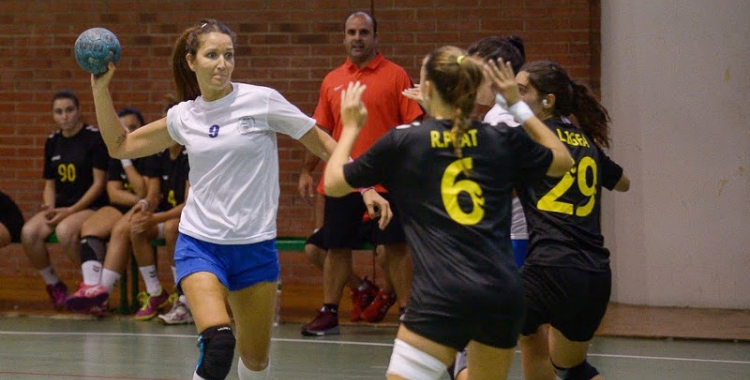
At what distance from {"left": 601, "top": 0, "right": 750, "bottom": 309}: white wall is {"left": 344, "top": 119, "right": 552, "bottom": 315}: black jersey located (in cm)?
512

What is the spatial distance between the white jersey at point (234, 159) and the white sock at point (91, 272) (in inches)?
154

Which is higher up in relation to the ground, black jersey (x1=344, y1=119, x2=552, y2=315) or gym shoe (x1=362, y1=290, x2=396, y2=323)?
black jersey (x1=344, y1=119, x2=552, y2=315)

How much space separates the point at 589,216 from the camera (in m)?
4.40

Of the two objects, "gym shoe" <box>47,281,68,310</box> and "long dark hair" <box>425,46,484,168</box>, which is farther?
"gym shoe" <box>47,281,68,310</box>

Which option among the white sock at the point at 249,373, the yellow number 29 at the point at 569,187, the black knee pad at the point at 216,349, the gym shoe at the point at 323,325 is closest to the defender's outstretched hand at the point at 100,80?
the black knee pad at the point at 216,349

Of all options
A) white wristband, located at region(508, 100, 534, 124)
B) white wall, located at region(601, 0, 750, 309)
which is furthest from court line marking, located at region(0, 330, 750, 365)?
white wristband, located at region(508, 100, 534, 124)

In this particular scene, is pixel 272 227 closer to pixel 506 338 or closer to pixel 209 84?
pixel 209 84

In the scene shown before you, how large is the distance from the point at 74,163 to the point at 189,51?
439 centimetres

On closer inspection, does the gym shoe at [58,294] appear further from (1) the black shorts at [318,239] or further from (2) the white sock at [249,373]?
(2) the white sock at [249,373]

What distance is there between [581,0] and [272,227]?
16.5 feet

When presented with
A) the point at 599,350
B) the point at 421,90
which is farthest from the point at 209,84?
the point at 599,350

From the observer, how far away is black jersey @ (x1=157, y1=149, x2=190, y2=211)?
8.24 m

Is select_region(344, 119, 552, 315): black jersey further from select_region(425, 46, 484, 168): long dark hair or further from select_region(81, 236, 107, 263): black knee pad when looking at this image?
select_region(81, 236, 107, 263): black knee pad

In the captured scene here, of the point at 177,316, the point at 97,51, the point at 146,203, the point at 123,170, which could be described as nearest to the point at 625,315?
the point at 177,316
